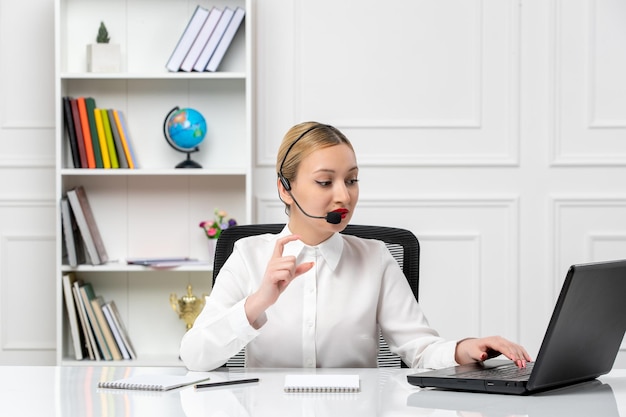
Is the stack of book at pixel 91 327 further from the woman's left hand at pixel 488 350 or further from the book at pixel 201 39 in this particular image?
the woman's left hand at pixel 488 350

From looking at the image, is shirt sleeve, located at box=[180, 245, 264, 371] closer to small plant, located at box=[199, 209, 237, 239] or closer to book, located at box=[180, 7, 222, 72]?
small plant, located at box=[199, 209, 237, 239]

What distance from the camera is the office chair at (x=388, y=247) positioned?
1907 mm

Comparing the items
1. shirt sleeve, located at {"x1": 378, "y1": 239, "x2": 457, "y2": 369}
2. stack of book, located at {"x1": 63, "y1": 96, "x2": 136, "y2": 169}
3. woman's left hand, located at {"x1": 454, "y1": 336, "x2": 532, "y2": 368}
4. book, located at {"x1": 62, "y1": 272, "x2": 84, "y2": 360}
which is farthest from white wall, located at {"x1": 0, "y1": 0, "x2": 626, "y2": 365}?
woman's left hand, located at {"x1": 454, "y1": 336, "x2": 532, "y2": 368}

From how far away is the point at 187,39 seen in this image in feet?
10.5

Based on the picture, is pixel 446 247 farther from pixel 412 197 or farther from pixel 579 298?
pixel 579 298

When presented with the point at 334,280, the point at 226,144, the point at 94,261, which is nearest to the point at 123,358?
the point at 94,261

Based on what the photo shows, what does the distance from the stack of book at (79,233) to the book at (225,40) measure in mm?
697

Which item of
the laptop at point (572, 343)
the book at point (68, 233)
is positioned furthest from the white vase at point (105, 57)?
the laptop at point (572, 343)

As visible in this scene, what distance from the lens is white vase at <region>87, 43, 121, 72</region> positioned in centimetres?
323

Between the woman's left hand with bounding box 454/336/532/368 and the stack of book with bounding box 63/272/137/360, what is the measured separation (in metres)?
1.93

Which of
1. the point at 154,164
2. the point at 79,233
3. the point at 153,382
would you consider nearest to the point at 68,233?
the point at 79,233

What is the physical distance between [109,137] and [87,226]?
0.34 m

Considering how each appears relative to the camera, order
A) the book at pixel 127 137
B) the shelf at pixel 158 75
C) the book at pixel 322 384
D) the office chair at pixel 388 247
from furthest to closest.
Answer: the book at pixel 127 137
the shelf at pixel 158 75
the office chair at pixel 388 247
the book at pixel 322 384

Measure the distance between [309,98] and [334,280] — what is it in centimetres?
166
